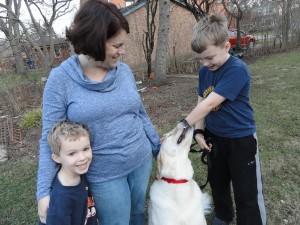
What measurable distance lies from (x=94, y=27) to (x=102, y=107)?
45 cm

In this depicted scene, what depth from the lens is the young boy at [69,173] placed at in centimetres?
197

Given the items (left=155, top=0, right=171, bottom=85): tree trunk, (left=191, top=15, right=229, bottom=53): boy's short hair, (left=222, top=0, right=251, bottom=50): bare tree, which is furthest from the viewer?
(left=222, top=0, right=251, bottom=50): bare tree

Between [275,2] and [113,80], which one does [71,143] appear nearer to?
[113,80]

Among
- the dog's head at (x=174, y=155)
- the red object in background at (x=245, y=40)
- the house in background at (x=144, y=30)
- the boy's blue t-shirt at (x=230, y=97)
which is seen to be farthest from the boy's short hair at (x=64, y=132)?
the red object in background at (x=245, y=40)

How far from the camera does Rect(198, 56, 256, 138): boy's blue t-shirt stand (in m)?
2.41

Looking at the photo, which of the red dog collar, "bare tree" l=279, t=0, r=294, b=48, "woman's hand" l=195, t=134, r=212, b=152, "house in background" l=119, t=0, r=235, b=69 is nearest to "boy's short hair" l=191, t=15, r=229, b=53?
"woman's hand" l=195, t=134, r=212, b=152

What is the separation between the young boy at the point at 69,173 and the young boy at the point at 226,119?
0.80 metres

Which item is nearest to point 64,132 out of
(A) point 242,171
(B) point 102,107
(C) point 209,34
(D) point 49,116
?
(D) point 49,116

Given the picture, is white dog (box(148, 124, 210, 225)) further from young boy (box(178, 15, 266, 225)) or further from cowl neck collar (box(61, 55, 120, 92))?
cowl neck collar (box(61, 55, 120, 92))

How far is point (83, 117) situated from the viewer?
2021 mm

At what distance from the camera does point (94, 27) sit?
1894 millimetres

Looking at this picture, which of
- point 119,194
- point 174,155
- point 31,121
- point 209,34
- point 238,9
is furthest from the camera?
point 238,9

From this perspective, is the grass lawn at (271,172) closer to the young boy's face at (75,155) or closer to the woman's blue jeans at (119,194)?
the woman's blue jeans at (119,194)

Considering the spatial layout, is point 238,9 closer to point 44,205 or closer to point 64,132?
point 64,132
